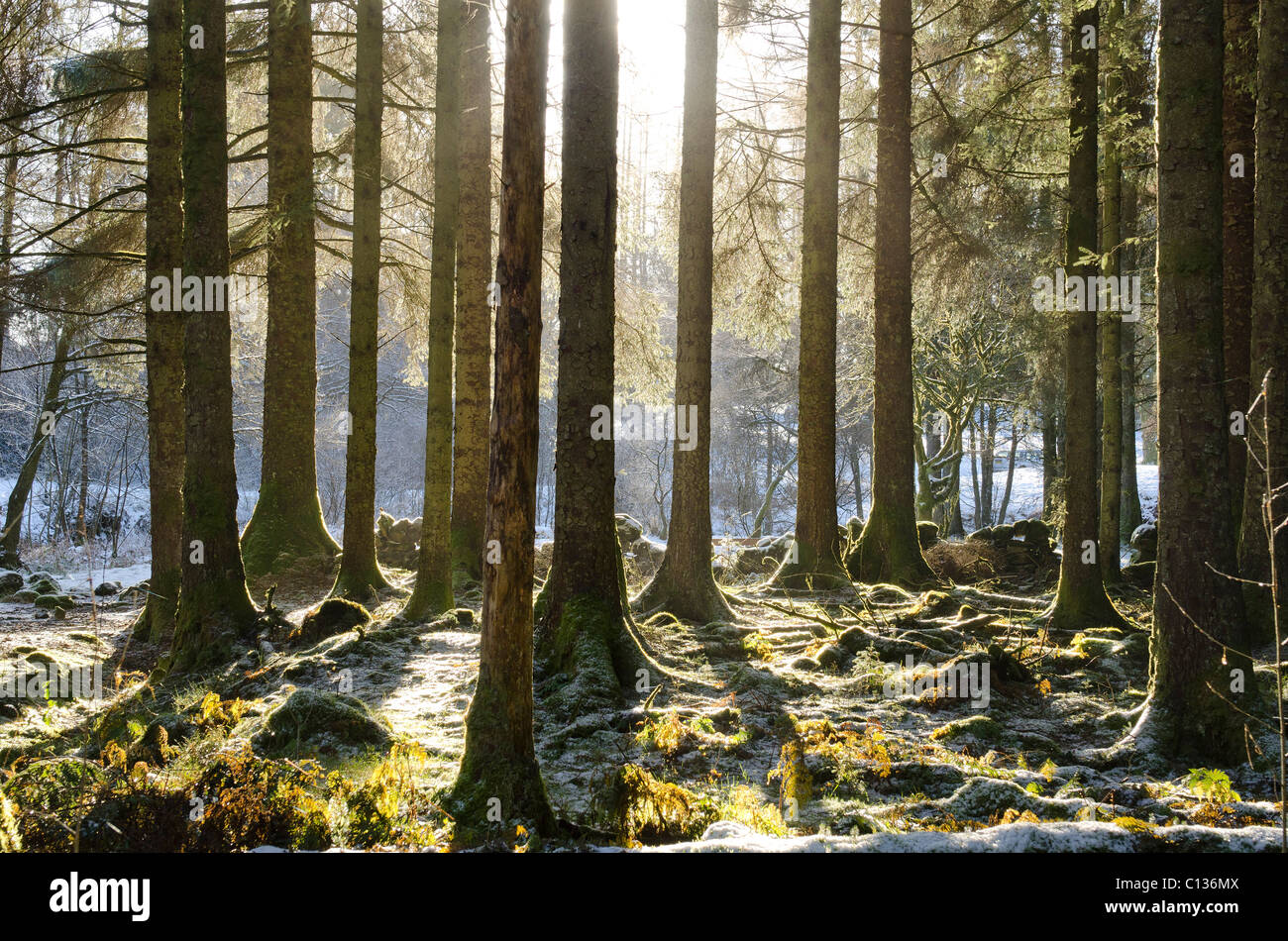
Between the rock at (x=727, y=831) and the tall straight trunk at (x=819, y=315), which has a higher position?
the tall straight trunk at (x=819, y=315)

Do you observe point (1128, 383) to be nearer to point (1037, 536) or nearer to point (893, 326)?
point (1037, 536)

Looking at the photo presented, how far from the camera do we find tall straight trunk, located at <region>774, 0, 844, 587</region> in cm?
1155

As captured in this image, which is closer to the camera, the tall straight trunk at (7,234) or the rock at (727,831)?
the rock at (727,831)

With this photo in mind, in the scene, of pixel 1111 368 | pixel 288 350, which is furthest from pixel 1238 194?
pixel 288 350

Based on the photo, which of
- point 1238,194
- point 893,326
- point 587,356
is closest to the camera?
point 587,356

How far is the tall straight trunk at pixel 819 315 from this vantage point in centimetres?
1155

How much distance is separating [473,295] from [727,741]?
7.94 meters

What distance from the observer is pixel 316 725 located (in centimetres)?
533

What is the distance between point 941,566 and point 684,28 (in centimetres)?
939

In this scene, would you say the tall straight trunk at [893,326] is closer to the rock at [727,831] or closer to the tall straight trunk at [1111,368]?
the tall straight trunk at [1111,368]

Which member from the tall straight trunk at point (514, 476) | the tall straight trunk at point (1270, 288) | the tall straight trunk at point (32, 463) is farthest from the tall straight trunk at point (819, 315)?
the tall straight trunk at point (32, 463)

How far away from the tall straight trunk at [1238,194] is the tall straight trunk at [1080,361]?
52.1 inches
